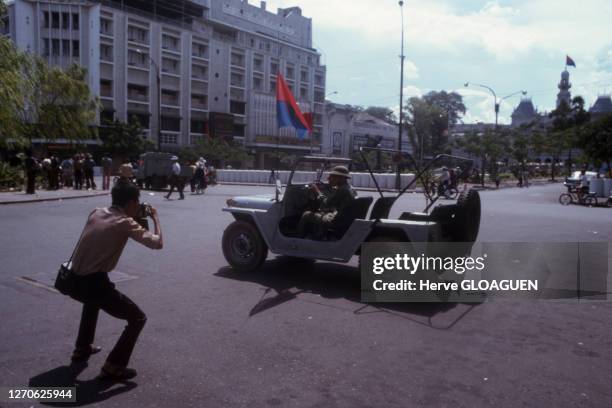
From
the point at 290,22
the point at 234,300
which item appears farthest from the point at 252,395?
the point at 290,22

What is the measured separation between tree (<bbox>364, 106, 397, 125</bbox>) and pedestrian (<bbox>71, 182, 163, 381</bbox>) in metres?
113

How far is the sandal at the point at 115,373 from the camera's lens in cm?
367

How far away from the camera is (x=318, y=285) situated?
6770mm

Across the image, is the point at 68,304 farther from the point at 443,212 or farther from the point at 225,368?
the point at 443,212

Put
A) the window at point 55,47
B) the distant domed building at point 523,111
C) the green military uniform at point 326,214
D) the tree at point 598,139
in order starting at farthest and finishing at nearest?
the distant domed building at point 523,111
the window at point 55,47
the tree at point 598,139
the green military uniform at point 326,214

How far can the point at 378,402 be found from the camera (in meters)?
3.49

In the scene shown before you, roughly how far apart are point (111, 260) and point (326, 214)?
3.61 meters

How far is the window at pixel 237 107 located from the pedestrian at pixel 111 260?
70.1 metres

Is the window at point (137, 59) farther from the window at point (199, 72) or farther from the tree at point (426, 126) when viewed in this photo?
the tree at point (426, 126)

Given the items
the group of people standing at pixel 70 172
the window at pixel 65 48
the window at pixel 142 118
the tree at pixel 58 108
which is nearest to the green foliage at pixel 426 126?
the window at pixel 142 118

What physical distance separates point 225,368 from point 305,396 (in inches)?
29.5

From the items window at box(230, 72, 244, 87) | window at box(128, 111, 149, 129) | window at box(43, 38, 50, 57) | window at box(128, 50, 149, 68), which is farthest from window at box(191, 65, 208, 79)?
window at box(43, 38, 50, 57)

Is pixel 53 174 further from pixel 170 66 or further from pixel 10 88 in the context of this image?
pixel 170 66

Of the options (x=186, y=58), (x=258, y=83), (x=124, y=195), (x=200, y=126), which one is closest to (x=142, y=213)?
(x=124, y=195)
